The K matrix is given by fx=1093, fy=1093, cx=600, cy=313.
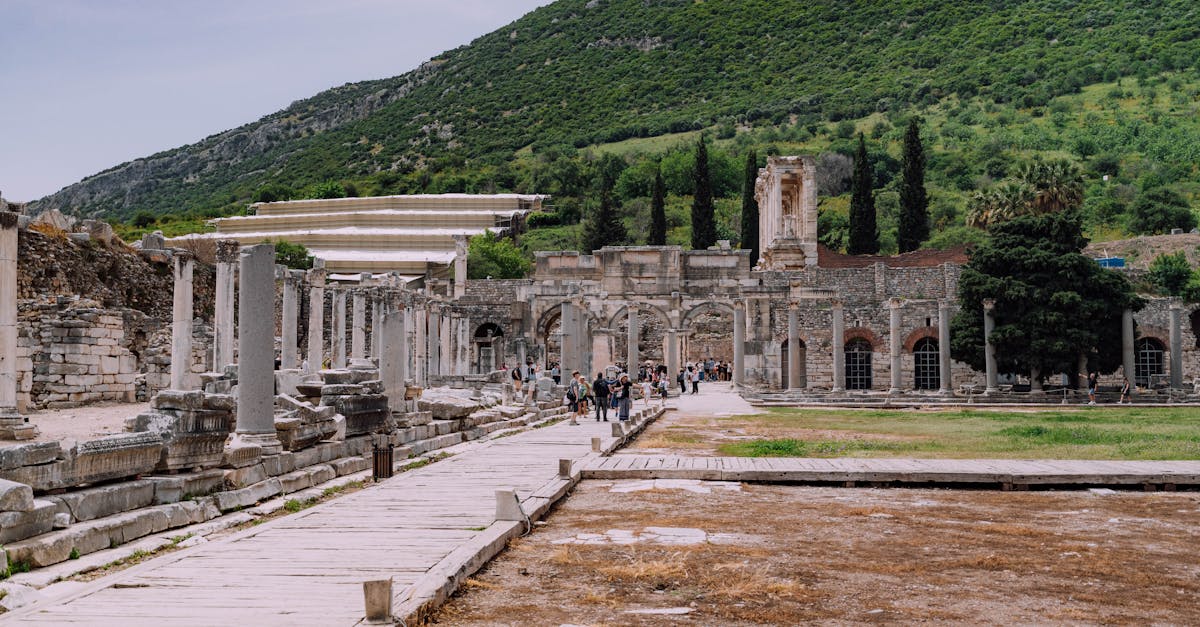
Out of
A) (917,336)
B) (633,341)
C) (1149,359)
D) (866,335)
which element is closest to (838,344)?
(866,335)

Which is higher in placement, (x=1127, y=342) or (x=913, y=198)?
(x=913, y=198)

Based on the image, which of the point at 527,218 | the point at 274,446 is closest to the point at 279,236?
the point at 527,218

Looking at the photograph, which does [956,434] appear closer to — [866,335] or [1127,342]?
[1127,342]

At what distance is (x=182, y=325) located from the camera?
23.8 metres

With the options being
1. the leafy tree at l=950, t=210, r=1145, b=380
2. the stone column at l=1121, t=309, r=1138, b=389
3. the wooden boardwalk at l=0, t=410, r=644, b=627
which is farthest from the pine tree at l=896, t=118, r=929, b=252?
the wooden boardwalk at l=0, t=410, r=644, b=627

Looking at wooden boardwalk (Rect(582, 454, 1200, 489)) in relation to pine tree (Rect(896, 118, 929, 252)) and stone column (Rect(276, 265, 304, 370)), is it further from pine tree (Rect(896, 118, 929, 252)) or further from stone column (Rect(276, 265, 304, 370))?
pine tree (Rect(896, 118, 929, 252))

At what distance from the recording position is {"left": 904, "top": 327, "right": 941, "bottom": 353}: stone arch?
165 ft

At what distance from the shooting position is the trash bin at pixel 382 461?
14461 mm

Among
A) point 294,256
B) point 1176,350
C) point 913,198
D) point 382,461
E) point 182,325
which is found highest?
point 913,198

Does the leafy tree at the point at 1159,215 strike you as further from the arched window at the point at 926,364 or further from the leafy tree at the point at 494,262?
the leafy tree at the point at 494,262

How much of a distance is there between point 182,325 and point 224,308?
4.64m

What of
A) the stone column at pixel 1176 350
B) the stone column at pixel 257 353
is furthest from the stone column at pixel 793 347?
the stone column at pixel 257 353

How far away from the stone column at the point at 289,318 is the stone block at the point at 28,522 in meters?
19.7

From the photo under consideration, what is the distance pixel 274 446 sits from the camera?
13258 millimetres
